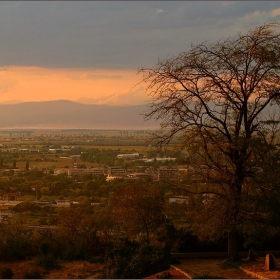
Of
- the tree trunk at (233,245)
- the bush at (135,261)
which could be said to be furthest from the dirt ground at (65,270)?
the tree trunk at (233,245)

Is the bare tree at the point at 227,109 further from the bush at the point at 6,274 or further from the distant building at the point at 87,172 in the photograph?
the distant building at the point at 87,172

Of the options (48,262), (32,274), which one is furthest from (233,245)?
(32,274)

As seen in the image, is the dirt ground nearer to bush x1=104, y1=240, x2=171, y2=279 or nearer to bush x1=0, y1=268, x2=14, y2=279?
bush x1=0, y1=268, x2=14, y2=279

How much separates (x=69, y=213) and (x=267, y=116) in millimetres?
8597

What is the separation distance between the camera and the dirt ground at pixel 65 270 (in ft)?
42.7

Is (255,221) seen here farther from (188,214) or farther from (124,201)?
(124,201)

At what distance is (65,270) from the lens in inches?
542

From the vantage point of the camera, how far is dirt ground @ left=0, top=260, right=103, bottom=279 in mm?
13029

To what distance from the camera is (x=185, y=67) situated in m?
13.8

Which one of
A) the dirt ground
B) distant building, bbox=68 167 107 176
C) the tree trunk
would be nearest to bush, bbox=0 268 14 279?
the dirt ground

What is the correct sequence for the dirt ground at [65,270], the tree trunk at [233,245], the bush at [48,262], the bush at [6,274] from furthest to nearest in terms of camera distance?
the tree trunk at [233,245] < the bush at [48,262] < the dirt ground at [65,270] < the bush at [6,274]

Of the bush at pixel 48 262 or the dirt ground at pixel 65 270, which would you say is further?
the bush at pixel 48 262

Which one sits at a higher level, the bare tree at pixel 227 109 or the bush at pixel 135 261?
the bare tree at pixel 227 109

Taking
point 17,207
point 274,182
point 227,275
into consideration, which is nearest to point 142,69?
point 274,182
